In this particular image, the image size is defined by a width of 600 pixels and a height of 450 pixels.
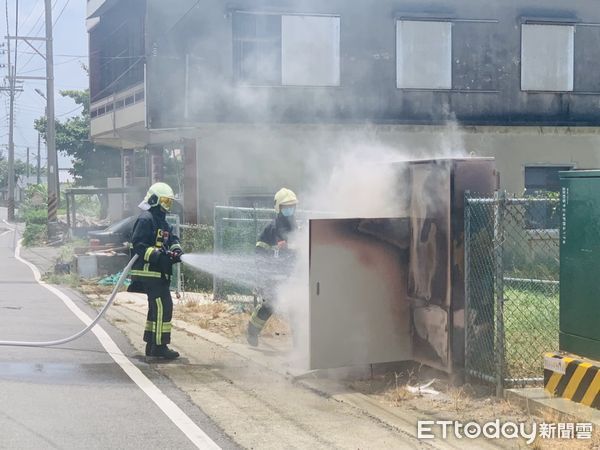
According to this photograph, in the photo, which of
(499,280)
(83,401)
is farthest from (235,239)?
(499,280)

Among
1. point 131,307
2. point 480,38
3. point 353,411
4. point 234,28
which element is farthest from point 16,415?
point 480,38

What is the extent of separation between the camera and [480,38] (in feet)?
63.0

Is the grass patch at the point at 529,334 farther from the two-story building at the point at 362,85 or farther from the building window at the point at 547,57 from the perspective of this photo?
the building window at the point at 547,57

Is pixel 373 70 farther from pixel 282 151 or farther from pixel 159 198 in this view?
pixel 159 198

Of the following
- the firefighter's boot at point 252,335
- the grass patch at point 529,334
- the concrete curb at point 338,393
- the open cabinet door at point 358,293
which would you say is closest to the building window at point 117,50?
the grass patch at point 529,334

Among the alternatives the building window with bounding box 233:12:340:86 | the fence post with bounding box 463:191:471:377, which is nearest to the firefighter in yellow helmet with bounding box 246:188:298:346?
the fence post with bounding box 463:191:471:377

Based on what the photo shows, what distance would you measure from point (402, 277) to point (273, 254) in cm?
197

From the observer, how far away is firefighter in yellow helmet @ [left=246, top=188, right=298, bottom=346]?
27.3ft

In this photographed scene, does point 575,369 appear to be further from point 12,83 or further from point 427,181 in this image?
point 12,83

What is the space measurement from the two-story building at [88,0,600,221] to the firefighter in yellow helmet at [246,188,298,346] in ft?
29.1

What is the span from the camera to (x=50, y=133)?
2908 centimetres

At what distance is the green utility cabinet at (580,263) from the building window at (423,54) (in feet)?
46.9

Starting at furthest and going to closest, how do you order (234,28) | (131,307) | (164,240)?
(234,28)
(131,307)
(164,240)

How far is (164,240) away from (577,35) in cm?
1545
